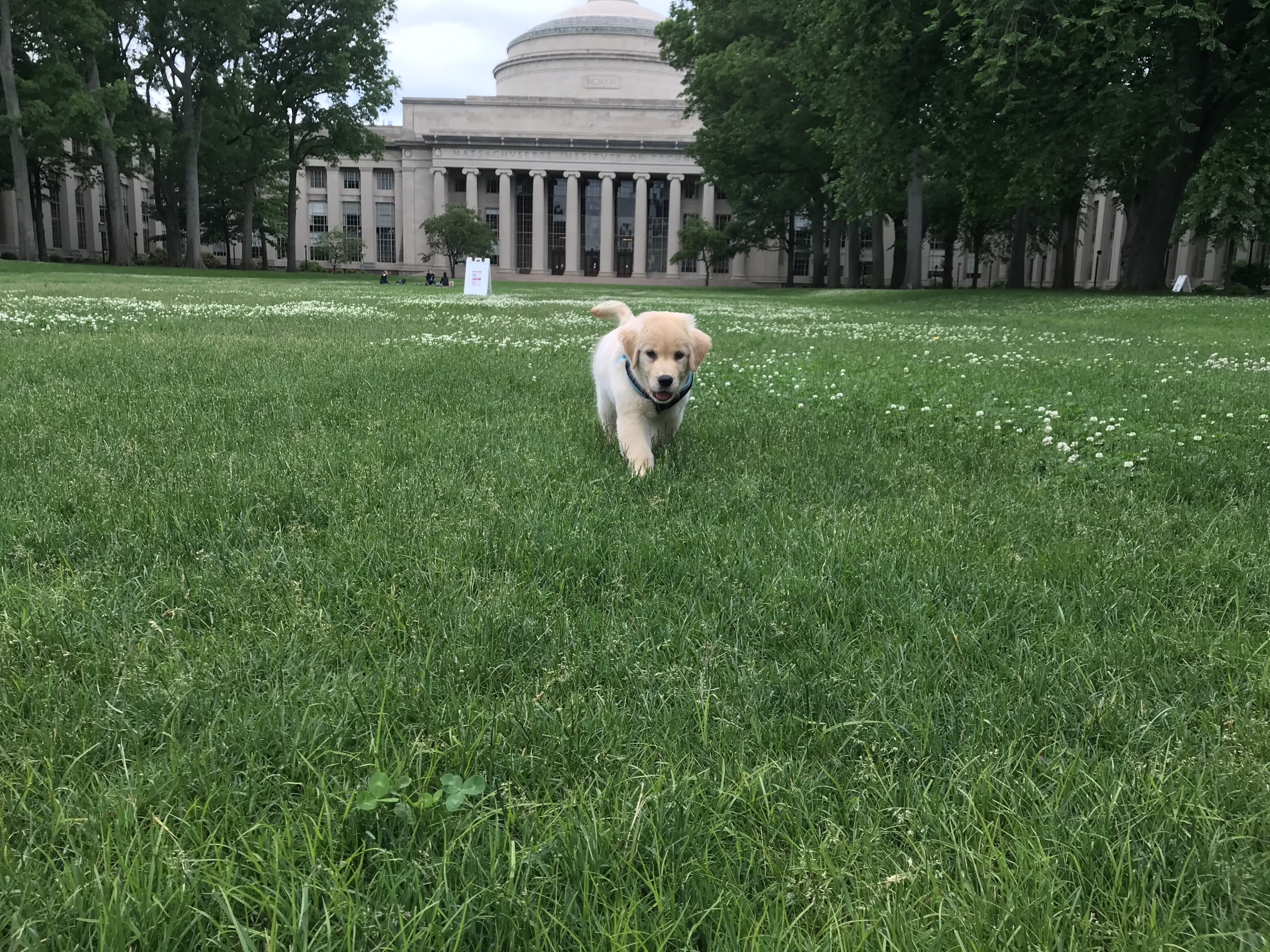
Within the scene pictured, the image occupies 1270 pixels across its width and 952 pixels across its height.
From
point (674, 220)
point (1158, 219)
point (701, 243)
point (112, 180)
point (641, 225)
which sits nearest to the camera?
point (1158, 219)

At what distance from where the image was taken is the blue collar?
4512mm

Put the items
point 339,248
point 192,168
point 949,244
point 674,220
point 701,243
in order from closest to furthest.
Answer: point 192,168 < point 949,244 < point 701,243 < point 339,248 < point 674,220

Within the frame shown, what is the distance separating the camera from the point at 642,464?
4398 millimetres

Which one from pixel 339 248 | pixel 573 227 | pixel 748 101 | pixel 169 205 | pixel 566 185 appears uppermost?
pixel 566 185

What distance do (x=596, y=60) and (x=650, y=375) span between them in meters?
114

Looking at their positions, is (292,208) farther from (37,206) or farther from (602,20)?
(602,20)

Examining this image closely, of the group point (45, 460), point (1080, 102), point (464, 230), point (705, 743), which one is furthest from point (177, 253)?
point (705, 743)

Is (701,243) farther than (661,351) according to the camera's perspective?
Yes

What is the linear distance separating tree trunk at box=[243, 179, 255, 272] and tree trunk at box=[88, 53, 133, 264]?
8318mm

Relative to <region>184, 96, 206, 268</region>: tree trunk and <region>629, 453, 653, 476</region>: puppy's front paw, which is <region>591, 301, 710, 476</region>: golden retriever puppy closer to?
<region>629, 453, 653, 476</region>: puppy's front paw

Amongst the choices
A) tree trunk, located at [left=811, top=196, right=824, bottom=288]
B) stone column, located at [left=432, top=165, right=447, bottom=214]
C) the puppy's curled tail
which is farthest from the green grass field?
stone column, located at [left=432, top=165, right=447, bottom=214]

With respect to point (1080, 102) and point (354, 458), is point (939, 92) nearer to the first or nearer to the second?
point (1080, 102)

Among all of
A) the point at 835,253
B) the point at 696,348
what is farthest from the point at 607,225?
the point at 696,348

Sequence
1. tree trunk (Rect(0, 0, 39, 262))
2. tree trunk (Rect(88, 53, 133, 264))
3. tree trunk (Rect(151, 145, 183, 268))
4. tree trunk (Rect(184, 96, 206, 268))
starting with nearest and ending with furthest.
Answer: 1. tree trunk (Rect(0, 0, 39, 262))
2. tree trunk (Rect(88, 53, 133, 264))
3. tree trunk (Rect(184, 96, 206, 268))
4. tree trunk (Rect(151, 145, 183, 268))
